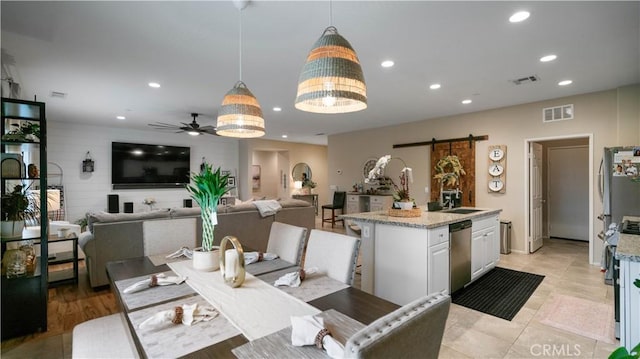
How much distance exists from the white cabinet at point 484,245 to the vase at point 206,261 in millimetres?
3007

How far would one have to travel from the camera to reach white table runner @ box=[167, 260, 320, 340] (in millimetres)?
1208

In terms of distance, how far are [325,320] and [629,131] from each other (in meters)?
5.27

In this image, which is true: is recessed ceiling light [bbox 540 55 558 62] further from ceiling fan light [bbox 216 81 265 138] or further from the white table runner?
the white table runner

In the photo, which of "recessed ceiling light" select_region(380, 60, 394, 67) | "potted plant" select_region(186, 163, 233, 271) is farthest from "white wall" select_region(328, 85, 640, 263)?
"potted plant" select_region(186, 163, 233, 271)

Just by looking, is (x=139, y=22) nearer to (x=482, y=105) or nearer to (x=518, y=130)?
(x=482, y=105)

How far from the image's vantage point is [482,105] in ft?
17.1

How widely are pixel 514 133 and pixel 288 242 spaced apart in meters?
4.84

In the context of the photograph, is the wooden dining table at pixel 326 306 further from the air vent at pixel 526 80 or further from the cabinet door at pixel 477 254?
the air vent at pixel 526 80

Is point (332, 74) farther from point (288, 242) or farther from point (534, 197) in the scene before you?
point (534, 197)

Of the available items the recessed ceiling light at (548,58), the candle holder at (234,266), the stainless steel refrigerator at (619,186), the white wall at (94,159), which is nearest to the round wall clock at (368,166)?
the stainless steel refrigerator at (619,186)

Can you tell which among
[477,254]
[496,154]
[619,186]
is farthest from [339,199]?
[619,186]

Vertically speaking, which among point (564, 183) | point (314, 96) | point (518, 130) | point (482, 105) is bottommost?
point (564, 183)

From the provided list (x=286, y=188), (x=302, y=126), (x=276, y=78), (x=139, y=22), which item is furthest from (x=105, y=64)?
(x=286, y=188)

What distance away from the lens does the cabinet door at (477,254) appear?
11.8ft
